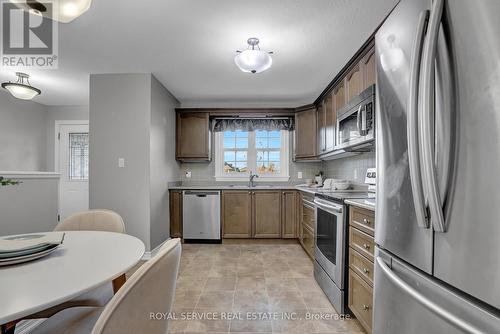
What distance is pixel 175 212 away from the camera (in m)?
3.94

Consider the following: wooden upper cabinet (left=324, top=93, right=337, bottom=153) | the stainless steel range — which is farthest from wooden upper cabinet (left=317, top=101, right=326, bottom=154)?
the stainless steel range

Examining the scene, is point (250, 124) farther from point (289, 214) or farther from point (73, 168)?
point (73, 168)

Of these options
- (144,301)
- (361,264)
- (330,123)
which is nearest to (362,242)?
(361,264)

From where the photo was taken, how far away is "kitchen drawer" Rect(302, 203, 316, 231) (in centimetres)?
301

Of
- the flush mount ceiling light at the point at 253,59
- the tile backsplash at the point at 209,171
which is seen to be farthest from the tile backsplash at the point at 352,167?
the flush mount ceiling light at the point at 253,59

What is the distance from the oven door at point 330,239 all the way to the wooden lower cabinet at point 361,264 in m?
0.09

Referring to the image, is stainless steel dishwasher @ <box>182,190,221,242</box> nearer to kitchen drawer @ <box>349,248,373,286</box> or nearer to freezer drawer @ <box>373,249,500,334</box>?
kitchen drawer @ <box>349,248,373,286</box>

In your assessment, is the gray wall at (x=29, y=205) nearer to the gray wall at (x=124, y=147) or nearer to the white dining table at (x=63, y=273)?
the gray wall at (x=124, y=147)

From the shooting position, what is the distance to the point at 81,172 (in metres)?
4.85

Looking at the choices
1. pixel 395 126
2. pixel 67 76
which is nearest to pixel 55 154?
pixel 67 76

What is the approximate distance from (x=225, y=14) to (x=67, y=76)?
107 inches

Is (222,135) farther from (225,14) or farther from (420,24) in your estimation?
(420,24)

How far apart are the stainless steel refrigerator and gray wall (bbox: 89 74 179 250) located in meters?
2.93

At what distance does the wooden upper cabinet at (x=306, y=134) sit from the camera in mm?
4078
